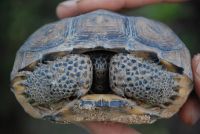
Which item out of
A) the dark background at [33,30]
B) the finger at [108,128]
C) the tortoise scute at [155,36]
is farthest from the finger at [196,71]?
the dark background at [33,30]

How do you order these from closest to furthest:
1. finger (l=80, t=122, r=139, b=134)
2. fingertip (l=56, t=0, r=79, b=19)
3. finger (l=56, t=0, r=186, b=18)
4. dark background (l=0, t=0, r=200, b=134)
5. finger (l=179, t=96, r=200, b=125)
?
finger (l=80, t=122, r=139, b=134) < finger (l=179, t=96, r=200, b=125) < finger (l=56, t=0, r=186, b=18) < fingertip (l=56, t=0, r=79, b=19) < dark background (l=0, t=0, r=200, b=134)

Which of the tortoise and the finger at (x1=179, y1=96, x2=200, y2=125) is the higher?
the tortoise

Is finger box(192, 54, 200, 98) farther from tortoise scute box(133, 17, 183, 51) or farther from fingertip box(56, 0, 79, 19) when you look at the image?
fingertip box(56, 0, 79, 19)

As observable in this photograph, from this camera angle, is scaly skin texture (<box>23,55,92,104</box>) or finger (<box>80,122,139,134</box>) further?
finger (<box>80,122,139,134</box>)

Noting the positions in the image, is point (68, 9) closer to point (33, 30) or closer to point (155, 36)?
point (33, 30)

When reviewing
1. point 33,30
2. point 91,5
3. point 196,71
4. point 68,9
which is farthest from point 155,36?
point 33,30

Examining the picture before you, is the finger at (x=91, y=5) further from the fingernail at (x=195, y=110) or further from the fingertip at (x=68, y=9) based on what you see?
the fingernail at (x=195, y=110)

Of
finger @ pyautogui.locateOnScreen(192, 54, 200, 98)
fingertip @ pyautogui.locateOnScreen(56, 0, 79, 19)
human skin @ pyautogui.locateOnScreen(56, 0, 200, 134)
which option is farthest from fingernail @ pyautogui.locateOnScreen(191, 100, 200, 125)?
fingertip @ pyautogui.locateOnScreen(56, 0, 79, 19)
